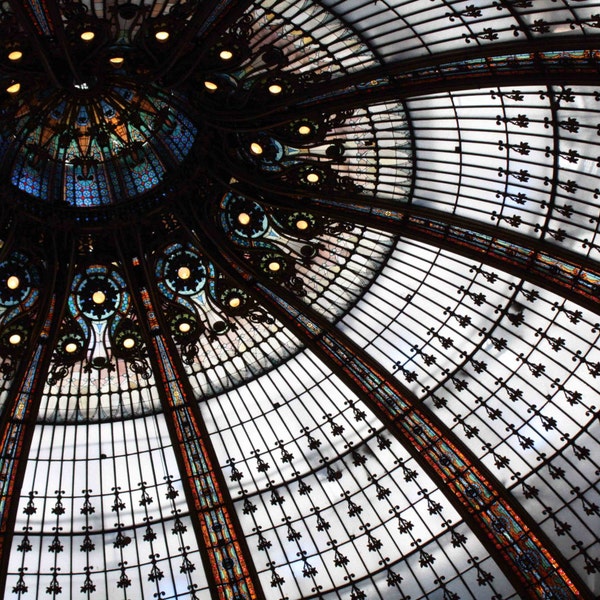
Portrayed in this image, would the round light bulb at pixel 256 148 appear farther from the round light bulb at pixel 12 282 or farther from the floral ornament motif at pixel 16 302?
the round light bulb at pixel 12 282

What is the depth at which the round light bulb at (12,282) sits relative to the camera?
21234mm

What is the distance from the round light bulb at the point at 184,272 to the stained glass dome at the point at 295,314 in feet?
0.48

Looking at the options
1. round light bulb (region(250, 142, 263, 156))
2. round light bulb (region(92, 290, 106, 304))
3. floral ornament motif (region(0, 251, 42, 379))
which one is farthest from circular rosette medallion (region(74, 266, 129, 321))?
round light bulb (region(250, 142, 263, 156))

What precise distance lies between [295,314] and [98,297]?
17.7ft

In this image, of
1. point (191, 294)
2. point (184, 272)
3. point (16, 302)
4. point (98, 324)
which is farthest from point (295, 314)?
point (16, 302)

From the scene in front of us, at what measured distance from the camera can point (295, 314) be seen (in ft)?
74.0

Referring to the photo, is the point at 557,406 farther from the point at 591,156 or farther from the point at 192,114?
the point at 192,114

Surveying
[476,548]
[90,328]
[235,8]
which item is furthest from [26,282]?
[476,548]

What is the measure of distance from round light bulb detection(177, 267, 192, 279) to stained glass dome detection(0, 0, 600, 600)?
0.15 meters

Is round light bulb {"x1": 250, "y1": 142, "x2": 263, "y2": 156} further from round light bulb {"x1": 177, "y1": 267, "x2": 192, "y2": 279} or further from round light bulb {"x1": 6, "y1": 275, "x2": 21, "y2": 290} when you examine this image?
round light bulb {"x1": 6, "y1": 275, "x2": 21, "y2": 290}

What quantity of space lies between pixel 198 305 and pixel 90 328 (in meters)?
3.02

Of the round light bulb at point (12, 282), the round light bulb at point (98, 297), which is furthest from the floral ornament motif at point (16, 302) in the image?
the round light bulb at point (98, 297)

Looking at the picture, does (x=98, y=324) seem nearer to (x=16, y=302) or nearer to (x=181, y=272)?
(x=16, y=302)

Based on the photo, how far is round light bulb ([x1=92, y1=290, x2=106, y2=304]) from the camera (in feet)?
72.0
